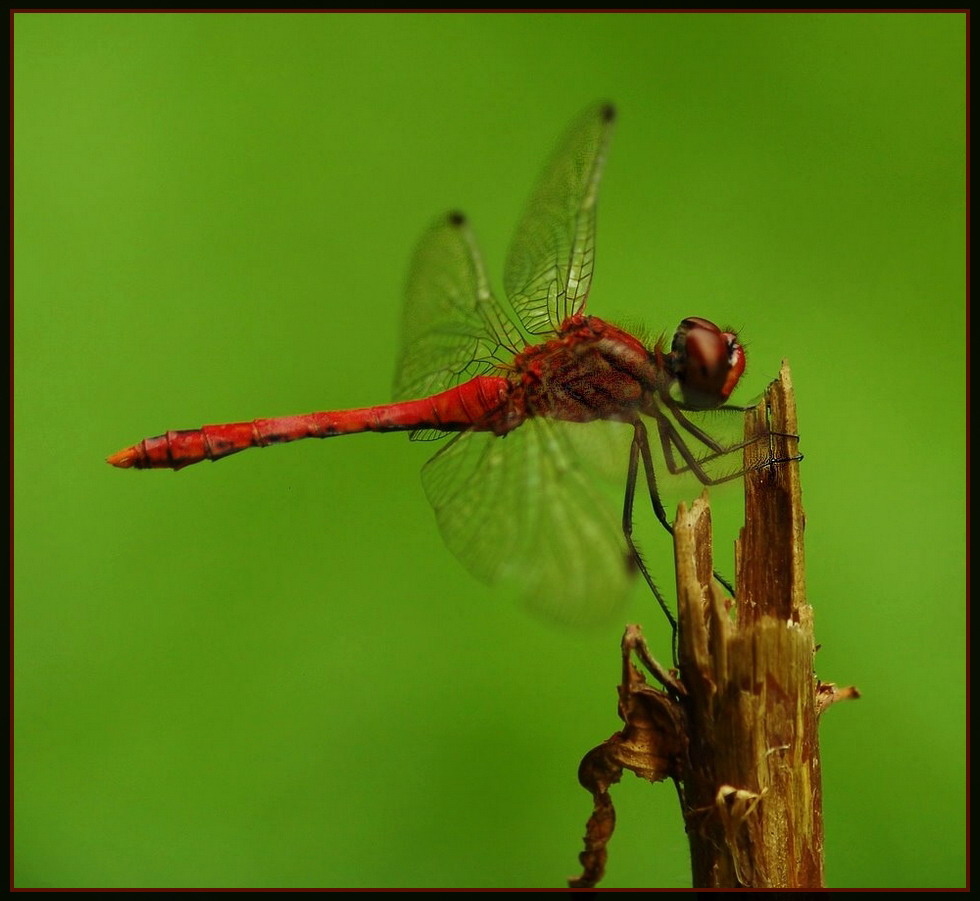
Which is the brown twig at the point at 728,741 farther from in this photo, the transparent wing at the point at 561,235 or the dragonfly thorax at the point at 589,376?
the transparent wing at the point at 561,235

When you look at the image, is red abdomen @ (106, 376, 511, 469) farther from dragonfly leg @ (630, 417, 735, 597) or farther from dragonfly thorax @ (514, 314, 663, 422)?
dragonfly leg @ (630, 417, 735, 597)

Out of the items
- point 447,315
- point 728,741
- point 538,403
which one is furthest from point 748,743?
point 447,315

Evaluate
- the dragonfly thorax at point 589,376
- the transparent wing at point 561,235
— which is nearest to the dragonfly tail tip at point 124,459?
the dragonfly thorax at point 589,376

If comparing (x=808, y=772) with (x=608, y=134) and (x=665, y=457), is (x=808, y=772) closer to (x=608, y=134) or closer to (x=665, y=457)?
(x=665, y=457)

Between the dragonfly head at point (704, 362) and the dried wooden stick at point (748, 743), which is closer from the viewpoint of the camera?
the dried wooden stick at point (748, 743)

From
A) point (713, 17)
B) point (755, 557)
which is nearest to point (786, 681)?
point (755, 557)

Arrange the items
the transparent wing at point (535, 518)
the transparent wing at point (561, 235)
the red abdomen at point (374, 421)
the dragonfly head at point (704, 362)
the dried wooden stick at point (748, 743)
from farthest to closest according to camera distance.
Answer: the transparent wing at point (561, 235) → the red abdomen at point (374, 421) → the dragonfly head at point (704, 362) → the transparent wing at point (535, 518) → the dried wooden stick at point (748, 743)

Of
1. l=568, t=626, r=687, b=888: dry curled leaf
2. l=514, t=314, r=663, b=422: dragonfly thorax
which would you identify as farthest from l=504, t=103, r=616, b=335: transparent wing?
l=568, t=626, r=687, b=888: dry curled leaf
